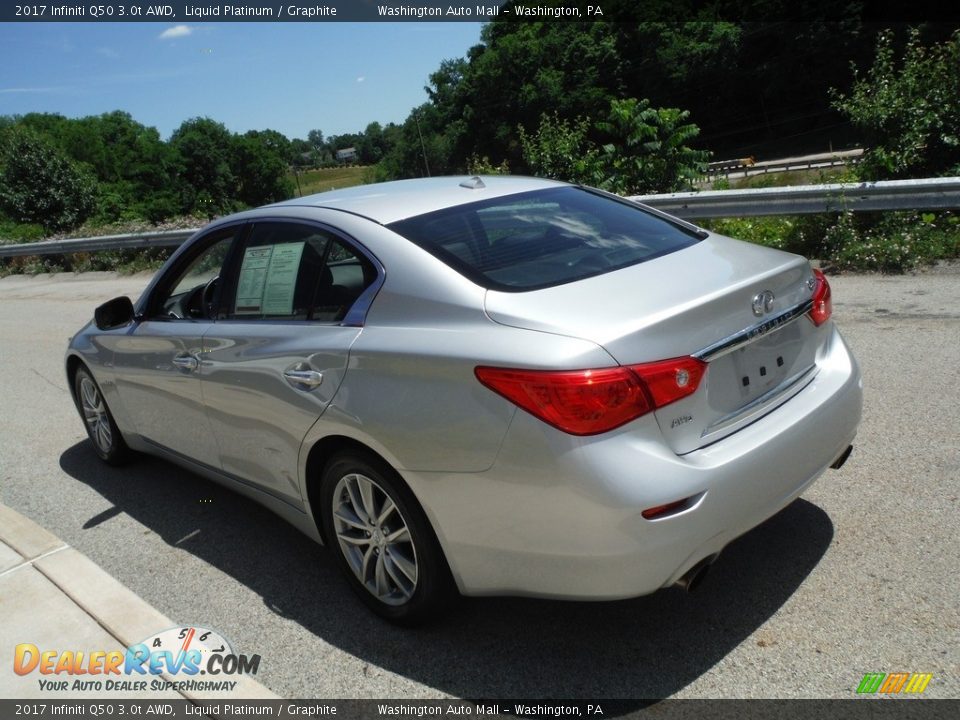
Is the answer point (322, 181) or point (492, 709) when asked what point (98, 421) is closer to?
point (492, 709)

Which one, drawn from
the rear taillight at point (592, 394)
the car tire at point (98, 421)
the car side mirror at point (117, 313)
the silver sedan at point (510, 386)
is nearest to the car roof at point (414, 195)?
the silver sedan at point (510, 386)

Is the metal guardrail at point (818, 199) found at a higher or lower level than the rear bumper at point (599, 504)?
higher

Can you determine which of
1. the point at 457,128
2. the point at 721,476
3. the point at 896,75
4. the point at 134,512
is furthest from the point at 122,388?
the point at 457,128

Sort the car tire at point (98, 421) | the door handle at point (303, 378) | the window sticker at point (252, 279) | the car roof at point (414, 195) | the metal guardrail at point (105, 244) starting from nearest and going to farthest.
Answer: the door handle at point (303, 378) → the car roof at point (414, 195) → the window sticker at point (252, 279) → the car tire at point (98, 421) → the metal guardrail at point (105, 244)

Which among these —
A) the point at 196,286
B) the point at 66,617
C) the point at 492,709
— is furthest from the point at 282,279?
the point at 492,709

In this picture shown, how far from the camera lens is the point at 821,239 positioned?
8.79m

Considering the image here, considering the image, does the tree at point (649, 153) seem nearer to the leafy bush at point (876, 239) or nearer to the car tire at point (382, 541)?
the leafy bush at point (876, 239)

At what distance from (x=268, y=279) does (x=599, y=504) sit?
2.00 m

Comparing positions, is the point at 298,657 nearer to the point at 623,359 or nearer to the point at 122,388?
the point at 623,359

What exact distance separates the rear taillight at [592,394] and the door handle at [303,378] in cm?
95

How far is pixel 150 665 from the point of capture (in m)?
3.31

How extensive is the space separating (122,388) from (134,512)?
702 millimetres

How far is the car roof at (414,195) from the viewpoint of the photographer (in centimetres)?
370

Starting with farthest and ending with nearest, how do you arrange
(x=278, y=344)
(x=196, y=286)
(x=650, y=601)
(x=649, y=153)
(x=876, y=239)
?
(x=649, y=153) → (x=876, y=239) → (x=196, y=286) → (x=278, y=344) → (x=650, y=601)
